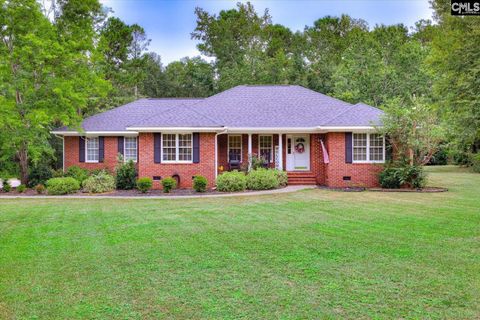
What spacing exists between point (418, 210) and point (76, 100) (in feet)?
52.4

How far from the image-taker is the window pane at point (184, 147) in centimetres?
1928

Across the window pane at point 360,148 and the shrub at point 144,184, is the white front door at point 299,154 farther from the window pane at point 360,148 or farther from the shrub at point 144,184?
the shrub at point 144,184

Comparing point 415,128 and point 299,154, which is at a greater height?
point 415,128

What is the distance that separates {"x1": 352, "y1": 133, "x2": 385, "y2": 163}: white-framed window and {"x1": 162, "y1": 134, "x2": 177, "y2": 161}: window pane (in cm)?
823

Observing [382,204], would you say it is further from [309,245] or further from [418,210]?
[309,245]

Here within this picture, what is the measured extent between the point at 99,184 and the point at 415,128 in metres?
13.7

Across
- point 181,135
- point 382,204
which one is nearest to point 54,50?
point 181,135

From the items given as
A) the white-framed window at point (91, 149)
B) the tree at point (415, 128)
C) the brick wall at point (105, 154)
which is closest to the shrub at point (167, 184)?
the brick wall at point (105, 154)

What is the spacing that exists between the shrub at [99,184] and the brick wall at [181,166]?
4.58 feet

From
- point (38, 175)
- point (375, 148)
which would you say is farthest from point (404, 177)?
point (38, 175)

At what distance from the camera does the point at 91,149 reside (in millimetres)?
22266

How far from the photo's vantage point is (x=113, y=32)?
36.4 m

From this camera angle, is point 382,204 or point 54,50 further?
point 54,50

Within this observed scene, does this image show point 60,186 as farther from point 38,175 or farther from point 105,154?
point 105,154
